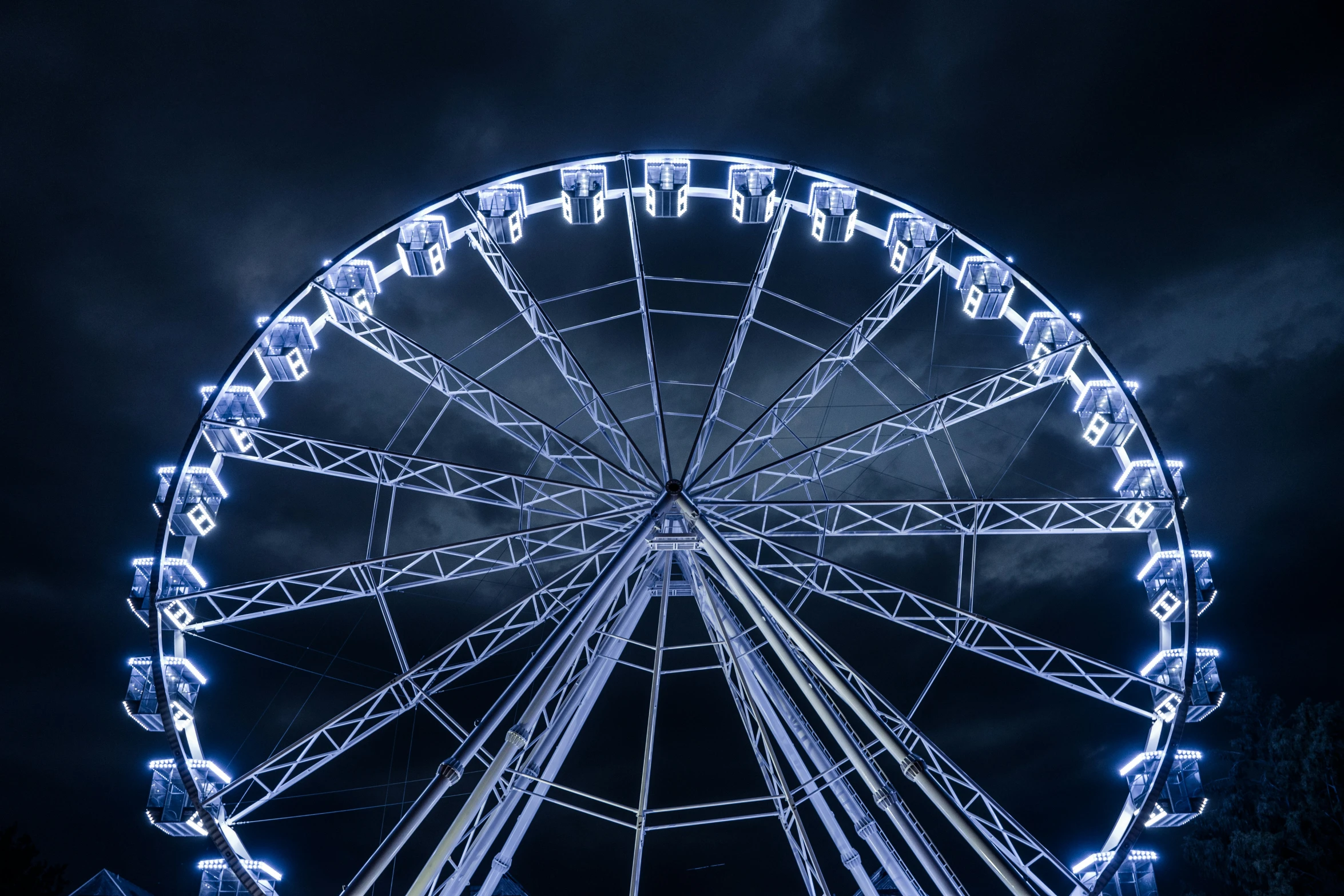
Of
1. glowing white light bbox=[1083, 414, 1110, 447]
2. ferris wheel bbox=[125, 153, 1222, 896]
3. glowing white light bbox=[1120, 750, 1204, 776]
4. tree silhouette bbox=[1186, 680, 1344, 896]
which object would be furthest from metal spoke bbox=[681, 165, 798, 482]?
tree silhouette bbox=[1186, 680, 1344, 896]

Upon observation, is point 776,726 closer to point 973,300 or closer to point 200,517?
point 973,300

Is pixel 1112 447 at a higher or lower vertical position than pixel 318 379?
lower

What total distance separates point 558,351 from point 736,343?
12.3 feet

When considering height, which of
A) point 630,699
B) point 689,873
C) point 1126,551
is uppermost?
point 1126,551

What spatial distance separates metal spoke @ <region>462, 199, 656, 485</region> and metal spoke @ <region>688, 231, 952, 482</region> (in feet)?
5.56

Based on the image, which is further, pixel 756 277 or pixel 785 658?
pixel 756 277

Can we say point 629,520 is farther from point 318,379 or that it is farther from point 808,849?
point 318,379

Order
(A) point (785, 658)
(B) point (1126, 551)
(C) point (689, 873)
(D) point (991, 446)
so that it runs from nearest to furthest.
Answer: (A) point (785, 658)
(B) point (1126, 551)
(D) point (991, 446)
(C) point (689, 873)

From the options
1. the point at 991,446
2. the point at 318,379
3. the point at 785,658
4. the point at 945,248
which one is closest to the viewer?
the point at 785,658

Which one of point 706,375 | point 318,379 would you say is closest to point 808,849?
point 318,379

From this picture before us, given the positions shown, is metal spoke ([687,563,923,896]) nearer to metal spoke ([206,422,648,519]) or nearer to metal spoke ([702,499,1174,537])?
metal spoke ([702,499,1174,537])

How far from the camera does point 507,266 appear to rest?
18.1m

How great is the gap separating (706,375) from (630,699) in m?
25.4

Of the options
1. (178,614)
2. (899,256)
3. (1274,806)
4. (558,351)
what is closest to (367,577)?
(178,614)
